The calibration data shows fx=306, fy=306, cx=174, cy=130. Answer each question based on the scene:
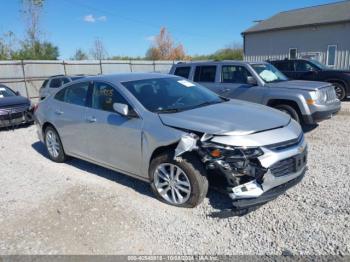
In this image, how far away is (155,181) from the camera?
3.87 meters

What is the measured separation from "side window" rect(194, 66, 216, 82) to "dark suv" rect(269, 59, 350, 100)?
555cm

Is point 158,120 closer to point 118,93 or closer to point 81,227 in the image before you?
point 118,93

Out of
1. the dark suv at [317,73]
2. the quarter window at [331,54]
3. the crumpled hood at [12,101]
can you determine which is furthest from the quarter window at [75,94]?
the quarter window at [331,54]

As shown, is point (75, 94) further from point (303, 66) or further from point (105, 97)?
point (303, 66)

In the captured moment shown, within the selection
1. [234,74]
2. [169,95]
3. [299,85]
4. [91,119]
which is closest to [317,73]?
[299,85]

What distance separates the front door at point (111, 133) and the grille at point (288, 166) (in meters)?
1.67

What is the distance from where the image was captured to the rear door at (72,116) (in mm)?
4871

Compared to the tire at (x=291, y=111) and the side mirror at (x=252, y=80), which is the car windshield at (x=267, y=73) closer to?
the side mirror at (x=252, y=80)

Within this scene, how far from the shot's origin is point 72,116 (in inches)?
197

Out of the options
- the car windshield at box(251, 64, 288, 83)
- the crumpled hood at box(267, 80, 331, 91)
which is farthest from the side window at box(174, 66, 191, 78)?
the crumpled hood at box(267, 80, 331, 91)

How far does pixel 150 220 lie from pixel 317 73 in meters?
10.3

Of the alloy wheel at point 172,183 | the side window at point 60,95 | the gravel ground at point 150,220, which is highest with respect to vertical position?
the side window at point 60,95

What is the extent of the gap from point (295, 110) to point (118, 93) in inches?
162

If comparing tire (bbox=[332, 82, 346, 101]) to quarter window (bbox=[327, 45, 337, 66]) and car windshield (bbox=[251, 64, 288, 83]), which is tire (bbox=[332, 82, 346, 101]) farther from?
quarter window (bbox=[327, 45, 337, 66])
